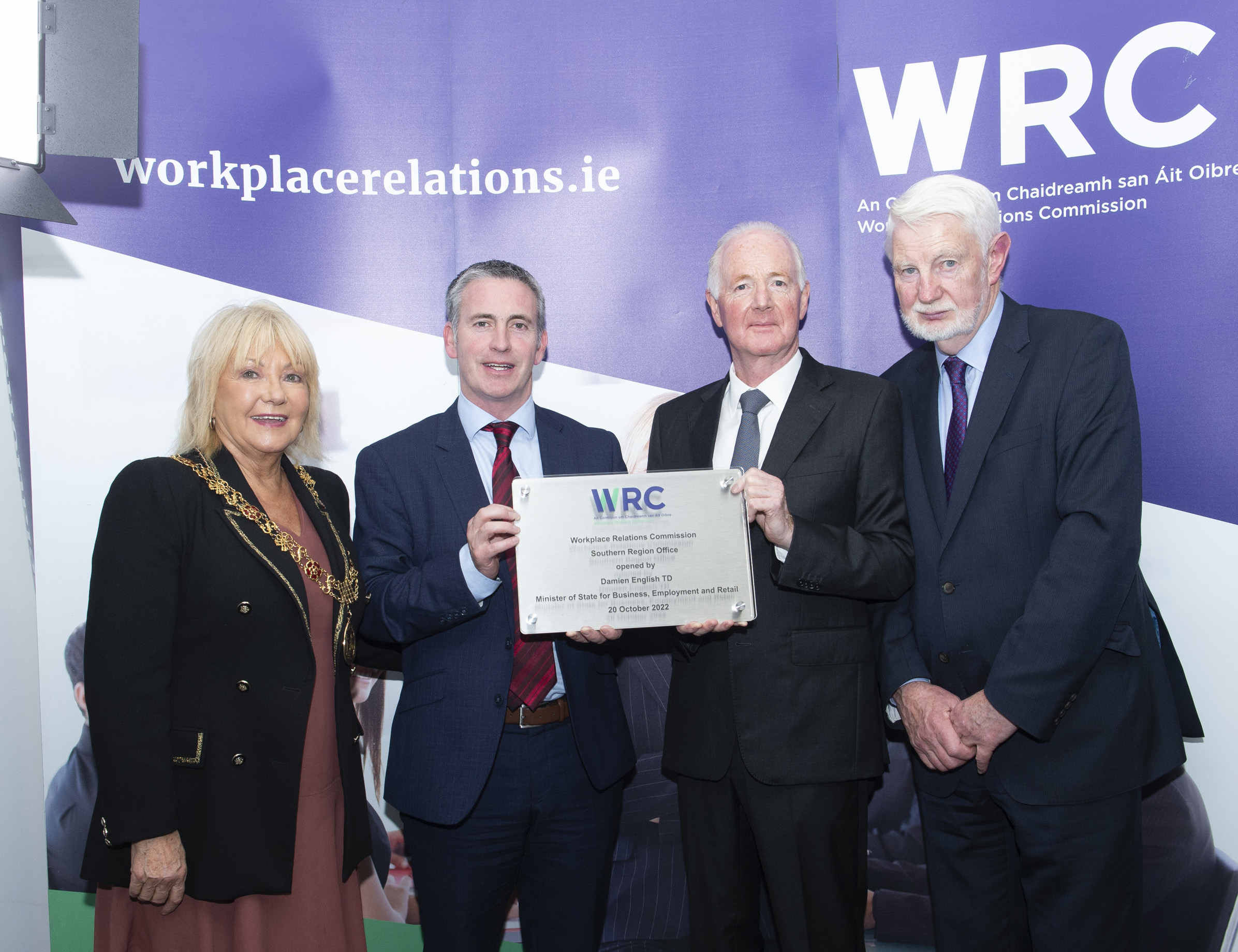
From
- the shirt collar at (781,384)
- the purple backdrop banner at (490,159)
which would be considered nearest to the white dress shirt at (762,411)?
the shirt collar at (781,384)

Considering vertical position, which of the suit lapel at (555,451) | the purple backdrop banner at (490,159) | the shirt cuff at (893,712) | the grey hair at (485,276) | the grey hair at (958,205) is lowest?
the shirt cuff at (893,712)

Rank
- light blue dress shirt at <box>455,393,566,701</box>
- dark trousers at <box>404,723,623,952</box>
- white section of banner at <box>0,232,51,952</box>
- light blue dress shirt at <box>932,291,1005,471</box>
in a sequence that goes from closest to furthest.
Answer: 1. dark trousers at <box>404,723,623,952</box>
2. light blue dress shirt at <box>932,291,1005,471</box>
3. light blue dress shirt at <box>455,393,566,701</box>
4. white section of banner at <box>0,232,51,952</box>

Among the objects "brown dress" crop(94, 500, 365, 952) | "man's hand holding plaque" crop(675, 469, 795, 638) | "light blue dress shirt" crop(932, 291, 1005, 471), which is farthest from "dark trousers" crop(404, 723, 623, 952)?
"light blue dress shirt" crop(932, 291, 1005, 471)

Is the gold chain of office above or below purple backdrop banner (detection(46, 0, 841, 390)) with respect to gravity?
below

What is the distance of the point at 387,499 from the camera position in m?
2.69

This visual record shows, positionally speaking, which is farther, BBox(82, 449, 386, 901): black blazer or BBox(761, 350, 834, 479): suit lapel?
BBox(761, 350, 834, 479): suit lapel

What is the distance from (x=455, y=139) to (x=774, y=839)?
2.85 metres

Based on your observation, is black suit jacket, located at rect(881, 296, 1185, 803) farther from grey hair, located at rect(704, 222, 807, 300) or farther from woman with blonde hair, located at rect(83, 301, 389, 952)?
woman with blonde hair, located at rect(83, 301, 389, 952)

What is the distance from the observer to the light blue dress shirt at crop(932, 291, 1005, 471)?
2.63 m

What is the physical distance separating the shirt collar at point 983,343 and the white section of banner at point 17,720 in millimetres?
3567

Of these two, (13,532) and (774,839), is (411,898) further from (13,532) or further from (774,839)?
(13,532)

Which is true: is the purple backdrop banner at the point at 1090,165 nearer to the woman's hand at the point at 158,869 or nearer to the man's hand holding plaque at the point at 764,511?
the man's hand holding plaque at the point at 764,511

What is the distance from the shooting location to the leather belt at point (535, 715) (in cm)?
259

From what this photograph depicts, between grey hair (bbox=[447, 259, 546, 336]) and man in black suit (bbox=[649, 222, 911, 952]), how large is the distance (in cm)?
63
